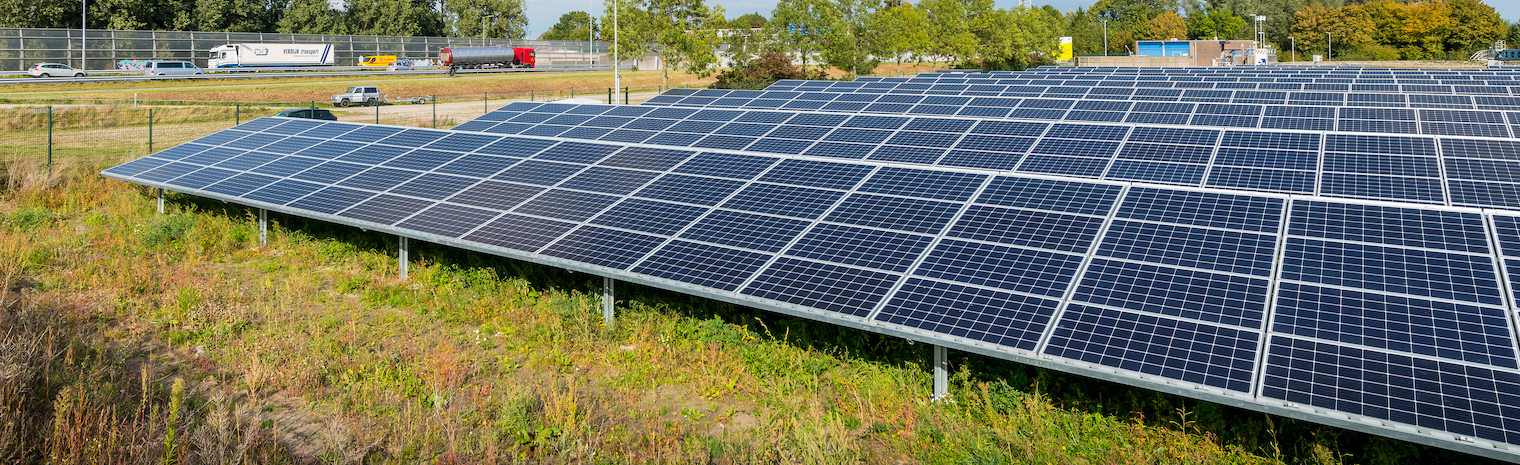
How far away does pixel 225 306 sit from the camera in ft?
46.4

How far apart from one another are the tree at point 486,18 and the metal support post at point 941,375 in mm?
130507

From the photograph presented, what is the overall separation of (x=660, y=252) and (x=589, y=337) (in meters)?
1.61

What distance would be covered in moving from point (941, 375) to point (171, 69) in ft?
291

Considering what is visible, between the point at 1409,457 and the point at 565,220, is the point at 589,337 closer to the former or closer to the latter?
the point at 565,220

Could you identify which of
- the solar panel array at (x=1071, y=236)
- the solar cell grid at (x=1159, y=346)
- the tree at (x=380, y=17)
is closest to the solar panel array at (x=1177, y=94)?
the solar panel array at (x=1071, y=236)

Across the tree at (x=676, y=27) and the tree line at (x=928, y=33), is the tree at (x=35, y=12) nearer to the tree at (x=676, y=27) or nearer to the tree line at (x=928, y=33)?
the tree line at (x=928, y=33)

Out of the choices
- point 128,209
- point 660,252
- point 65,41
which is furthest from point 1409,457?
point 65,41

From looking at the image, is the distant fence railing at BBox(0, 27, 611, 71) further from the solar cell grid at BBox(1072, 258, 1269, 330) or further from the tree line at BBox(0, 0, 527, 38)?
the solar cell grid at BBox(1072, 258, 1269, 330)

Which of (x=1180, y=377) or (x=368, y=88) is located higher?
(x=368, y=88)

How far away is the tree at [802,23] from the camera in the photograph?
73938mm

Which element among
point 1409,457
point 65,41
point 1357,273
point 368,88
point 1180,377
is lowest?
point 1409,457

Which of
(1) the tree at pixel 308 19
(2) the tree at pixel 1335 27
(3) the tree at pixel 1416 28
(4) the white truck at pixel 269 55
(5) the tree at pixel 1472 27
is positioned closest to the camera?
(4) the white truck at pixel 269 55

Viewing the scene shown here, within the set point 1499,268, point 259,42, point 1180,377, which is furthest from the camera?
point 259,42

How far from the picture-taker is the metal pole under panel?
10.0 metres
